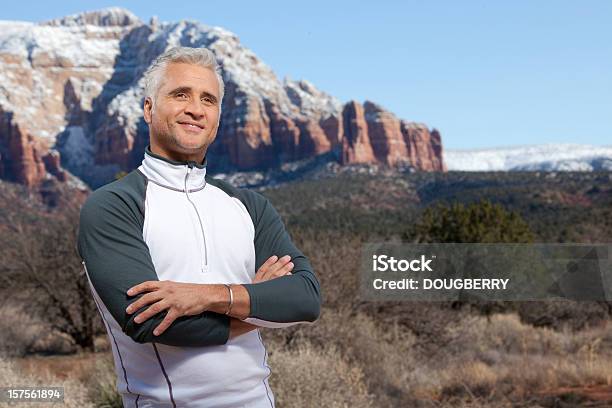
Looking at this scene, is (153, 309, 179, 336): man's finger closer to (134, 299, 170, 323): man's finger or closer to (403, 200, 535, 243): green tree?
(134, 299, 170, 323): man's finger

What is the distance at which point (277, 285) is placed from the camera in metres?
2.23

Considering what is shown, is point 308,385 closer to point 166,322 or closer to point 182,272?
point 182,272

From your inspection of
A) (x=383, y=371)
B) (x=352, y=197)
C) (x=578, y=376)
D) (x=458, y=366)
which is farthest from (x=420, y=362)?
(x=352, y=197)

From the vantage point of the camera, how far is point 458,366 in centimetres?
1076

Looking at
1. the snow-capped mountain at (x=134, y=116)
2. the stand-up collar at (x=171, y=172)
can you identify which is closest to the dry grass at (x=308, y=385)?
the stand-up collar at (x=171, y=172)

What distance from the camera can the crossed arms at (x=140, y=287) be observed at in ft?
6.66

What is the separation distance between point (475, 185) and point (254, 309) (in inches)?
2765

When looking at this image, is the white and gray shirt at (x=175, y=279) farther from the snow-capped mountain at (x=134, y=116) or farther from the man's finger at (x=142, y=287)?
the snow-capped mountain at (x=134, y=116)

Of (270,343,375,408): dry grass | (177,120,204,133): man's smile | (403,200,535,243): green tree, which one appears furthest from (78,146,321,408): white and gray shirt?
(403,200,535,243): green tree

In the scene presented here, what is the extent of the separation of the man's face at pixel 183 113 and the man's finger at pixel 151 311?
0.51 m

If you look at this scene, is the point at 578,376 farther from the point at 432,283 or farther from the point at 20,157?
the point at 20,157

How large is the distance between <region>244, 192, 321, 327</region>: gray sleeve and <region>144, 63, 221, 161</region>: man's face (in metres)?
0.31

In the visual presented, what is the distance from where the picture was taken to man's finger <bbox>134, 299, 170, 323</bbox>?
6.51 ft

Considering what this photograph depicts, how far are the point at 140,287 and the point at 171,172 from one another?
397mm
